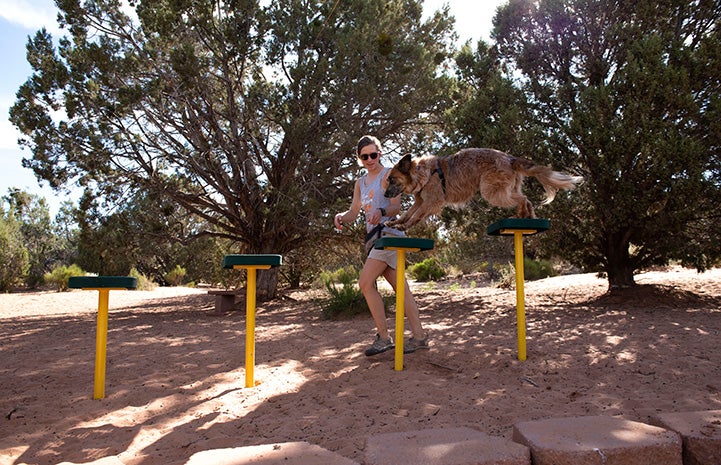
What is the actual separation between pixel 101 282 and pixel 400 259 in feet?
6.99

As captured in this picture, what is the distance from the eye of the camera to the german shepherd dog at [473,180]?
4.20 meters

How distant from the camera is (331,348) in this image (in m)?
4.81

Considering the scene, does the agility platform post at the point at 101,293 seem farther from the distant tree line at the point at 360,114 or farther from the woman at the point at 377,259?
the distant tree line at the point at 360,114

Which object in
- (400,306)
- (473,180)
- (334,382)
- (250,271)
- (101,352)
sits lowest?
(334,382)

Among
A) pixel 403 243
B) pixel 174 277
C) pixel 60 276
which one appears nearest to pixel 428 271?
pixel 174 277

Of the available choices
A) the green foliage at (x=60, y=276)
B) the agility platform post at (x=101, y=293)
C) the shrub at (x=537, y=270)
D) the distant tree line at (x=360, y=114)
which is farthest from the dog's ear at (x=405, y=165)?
the green foliage at (x=60, y=276)

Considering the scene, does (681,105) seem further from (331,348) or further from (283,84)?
(283,84)

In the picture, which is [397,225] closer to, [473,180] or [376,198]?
[376,198]

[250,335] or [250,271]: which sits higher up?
[250,271]

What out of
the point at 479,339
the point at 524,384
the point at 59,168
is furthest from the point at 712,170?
the point at 59,168

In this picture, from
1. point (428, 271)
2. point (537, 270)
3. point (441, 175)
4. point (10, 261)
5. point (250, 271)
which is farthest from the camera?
point (10, 261)

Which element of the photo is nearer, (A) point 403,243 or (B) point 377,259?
(A) point 403,243

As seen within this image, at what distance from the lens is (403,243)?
3.31m

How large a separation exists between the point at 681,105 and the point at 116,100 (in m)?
9.52
